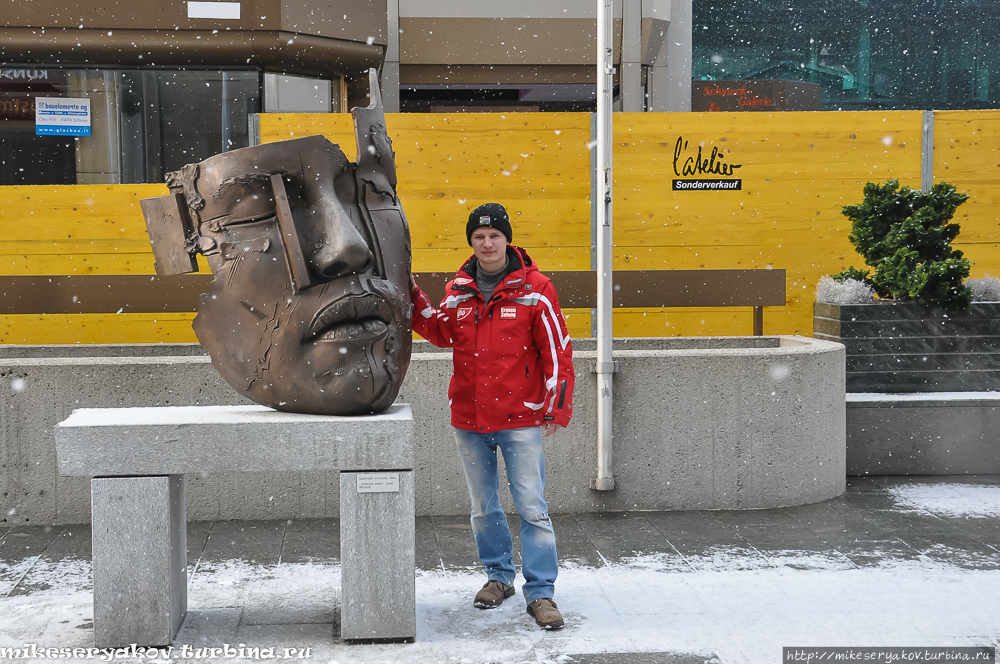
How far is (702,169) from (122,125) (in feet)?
19.8

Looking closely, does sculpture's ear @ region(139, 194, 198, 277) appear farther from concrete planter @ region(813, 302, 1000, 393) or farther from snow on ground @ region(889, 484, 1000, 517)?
concrete planter @ region(813, 302, 1000, 393)

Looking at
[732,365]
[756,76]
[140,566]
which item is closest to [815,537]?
[732,365]

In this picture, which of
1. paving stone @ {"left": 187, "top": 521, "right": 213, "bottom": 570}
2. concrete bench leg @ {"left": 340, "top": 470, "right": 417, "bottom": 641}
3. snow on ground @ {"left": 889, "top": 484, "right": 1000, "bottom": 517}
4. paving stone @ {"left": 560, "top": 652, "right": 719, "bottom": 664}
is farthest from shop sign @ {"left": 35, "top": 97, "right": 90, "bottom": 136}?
snow on ground @ {"left": 889, "top": 484, "right": 1000, "bottom": 517}

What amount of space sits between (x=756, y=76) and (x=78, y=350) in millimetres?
16983

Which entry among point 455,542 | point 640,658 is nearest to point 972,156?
point 455,542

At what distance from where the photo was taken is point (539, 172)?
8.73 metres

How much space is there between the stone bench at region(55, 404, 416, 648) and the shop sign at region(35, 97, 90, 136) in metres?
6.95

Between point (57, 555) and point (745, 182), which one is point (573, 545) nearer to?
point (57, 555)

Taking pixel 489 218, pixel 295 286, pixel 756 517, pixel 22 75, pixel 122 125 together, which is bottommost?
pixel 756 517

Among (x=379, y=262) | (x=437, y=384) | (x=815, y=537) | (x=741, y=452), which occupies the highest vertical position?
(x=379, y=262)

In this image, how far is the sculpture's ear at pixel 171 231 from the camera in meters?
4.27

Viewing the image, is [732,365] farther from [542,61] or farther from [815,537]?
[542,61]

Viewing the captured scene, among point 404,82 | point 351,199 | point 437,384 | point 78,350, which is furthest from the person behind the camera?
point 404,82

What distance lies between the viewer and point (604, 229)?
21.3 feet
